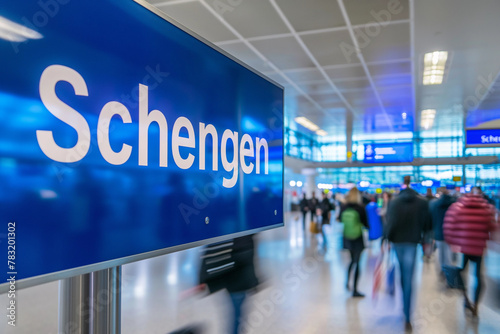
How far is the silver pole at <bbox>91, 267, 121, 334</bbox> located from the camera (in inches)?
39.6

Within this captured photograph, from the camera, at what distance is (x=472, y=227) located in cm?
513

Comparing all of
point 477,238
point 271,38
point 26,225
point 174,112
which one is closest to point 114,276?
point 26,225

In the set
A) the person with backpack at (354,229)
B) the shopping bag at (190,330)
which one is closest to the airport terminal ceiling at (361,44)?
the person with backpack at (354,229)

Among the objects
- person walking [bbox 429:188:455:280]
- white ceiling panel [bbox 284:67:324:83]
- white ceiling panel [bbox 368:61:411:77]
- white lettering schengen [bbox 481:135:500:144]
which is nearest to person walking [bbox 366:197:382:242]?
person walking [bbox 429:188:455:280]

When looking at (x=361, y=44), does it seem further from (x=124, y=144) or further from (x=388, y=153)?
(x=388, y=153)

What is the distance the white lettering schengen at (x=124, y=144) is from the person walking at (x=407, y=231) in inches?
162

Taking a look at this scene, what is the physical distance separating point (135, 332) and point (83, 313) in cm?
394

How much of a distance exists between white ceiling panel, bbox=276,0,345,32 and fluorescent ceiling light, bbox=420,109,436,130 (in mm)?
→ 8966

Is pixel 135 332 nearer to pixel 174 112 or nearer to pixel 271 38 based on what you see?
pixel 174 112

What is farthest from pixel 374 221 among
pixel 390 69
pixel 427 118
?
pixel 427 118

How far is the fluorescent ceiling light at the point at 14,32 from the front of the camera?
746mm

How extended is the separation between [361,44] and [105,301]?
7.38 metres

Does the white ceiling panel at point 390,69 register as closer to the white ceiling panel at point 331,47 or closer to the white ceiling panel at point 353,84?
the white ceiling panel at point 353,84

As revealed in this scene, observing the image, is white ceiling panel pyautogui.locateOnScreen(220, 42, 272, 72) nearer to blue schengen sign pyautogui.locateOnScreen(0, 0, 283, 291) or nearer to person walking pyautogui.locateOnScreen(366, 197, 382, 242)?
person walking pyautogui.locateOnScreen(366, 197, 382, 242)
